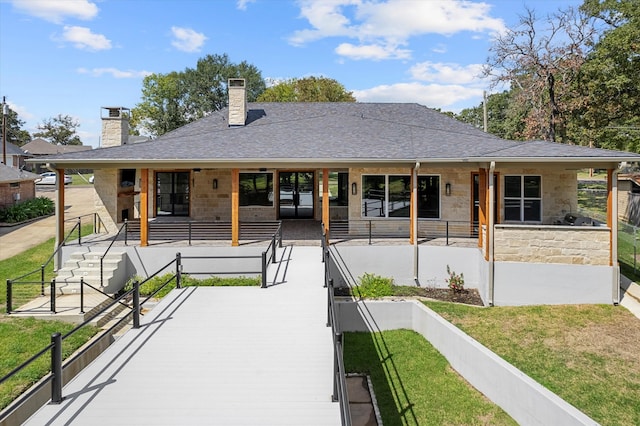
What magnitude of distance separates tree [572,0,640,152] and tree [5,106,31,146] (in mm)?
92497

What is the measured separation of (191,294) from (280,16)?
19028 millimetres

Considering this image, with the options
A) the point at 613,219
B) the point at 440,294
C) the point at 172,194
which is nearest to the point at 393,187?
the point at 440,294

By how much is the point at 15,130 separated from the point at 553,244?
9851 centimetres

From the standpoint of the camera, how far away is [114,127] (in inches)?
673

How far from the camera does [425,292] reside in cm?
1228

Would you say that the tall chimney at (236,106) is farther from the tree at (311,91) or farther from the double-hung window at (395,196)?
the tree at (311,91)

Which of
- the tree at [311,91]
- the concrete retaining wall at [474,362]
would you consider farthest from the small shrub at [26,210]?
the tree at [311,91]

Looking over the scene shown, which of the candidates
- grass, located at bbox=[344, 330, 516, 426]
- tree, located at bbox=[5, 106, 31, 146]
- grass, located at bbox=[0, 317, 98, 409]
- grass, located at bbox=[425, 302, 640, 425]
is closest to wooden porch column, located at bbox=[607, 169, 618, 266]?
grass, located at bbox=[425, 302, 640, 425]

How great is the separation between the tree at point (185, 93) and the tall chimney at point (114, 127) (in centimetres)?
3969

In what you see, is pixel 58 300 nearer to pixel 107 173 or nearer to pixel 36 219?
pixel 107 173

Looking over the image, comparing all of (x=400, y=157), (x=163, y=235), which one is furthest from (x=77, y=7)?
(x=400, y=157)

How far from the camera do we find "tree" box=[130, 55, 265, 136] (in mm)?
55781

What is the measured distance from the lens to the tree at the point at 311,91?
49.1 m

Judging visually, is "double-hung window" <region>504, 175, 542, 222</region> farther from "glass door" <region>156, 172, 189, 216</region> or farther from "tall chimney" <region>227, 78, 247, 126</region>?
"glass door" <region>156, 172, 189, 216</region>
